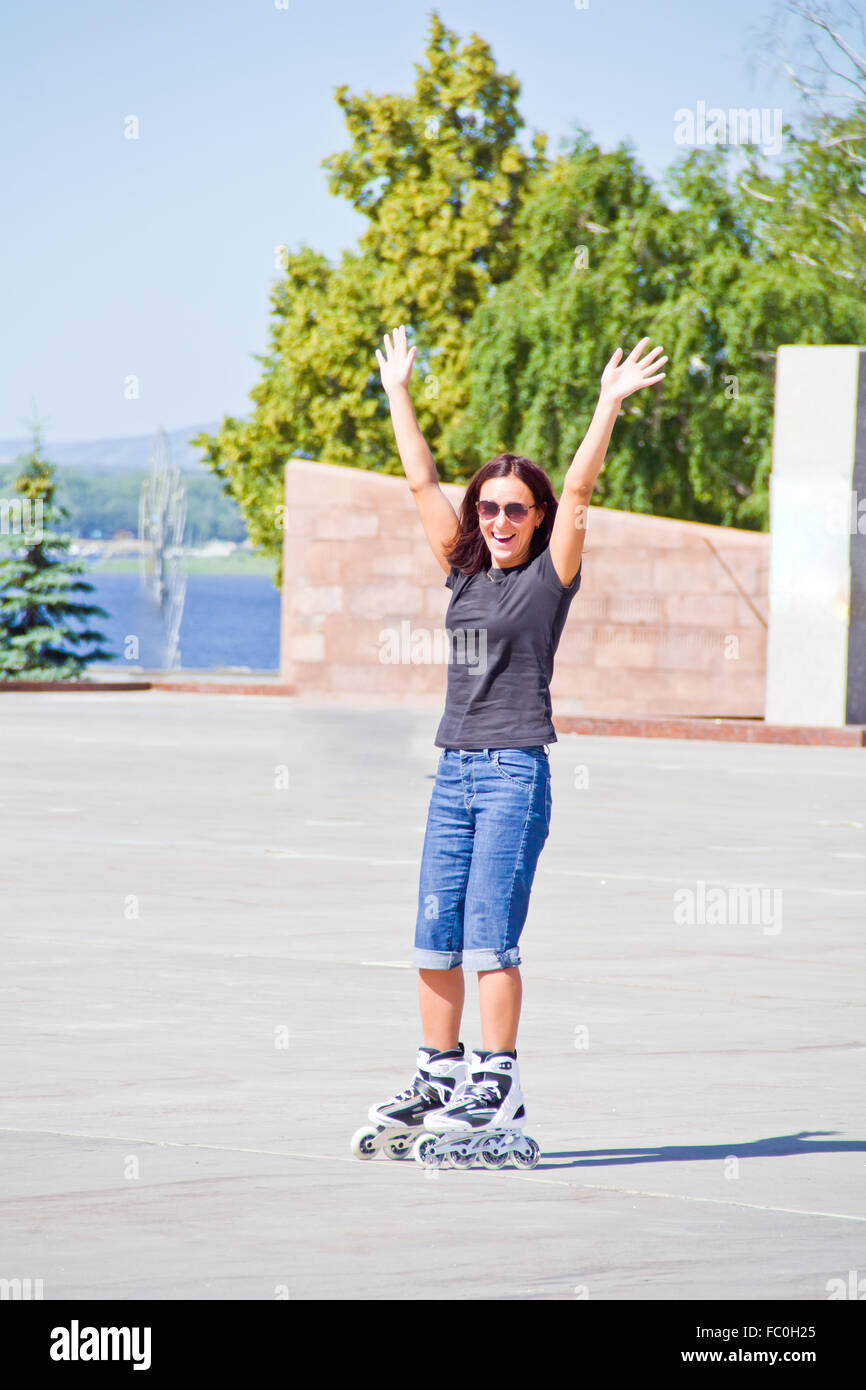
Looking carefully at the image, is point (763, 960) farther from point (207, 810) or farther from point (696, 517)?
point (696, 517)

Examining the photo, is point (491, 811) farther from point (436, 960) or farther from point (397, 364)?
point (397, 364)

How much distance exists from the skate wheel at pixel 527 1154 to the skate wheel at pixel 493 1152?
26 millimetres

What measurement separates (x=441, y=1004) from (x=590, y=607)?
82.8ft

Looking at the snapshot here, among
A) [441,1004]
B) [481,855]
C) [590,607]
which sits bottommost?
[441,1004]

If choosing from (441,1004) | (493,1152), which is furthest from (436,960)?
(493,1152)

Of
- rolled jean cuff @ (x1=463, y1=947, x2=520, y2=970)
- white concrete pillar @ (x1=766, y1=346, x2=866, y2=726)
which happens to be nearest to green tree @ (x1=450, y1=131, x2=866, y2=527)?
white concrete pillar @ (x1=766, y1=346, x2=866, y2=726)

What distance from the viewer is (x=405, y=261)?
156ft

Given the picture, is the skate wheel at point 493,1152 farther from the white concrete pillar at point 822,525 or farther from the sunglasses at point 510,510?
→ the white concrete pillar at point 822,525

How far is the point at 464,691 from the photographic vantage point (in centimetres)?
584

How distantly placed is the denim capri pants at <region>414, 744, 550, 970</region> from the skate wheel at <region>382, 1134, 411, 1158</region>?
17.9 inches

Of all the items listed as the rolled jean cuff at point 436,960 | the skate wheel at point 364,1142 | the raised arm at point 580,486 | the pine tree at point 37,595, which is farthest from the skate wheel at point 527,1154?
the pine tree at point 37,595

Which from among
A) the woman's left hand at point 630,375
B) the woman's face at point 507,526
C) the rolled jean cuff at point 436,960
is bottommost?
the rolled jean cuff at point 436,960

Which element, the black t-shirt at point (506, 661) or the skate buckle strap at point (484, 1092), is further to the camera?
the black t-shirt at point (506, 661)

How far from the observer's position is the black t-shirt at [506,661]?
5762mm
